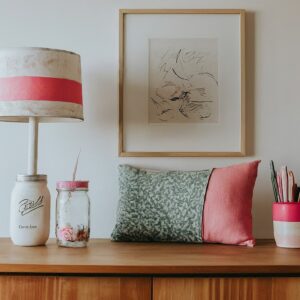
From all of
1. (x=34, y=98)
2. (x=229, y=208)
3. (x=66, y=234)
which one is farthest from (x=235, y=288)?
(x=34, y=98)

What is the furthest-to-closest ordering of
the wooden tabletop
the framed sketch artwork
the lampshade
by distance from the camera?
the framed sketch artwork < the lampshade < the wooden tabletop

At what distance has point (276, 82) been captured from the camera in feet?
5.70

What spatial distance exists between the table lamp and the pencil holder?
2.17 feet

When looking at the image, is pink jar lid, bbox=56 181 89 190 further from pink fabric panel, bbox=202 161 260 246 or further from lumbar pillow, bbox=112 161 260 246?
pink fabric panel, bbox=202 161 260 246

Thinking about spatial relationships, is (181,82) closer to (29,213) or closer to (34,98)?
(34,98)

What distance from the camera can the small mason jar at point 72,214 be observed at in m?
1.46

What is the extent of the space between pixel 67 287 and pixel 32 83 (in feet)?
1.92

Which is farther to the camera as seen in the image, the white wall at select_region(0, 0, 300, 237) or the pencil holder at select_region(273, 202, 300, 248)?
the white wall at select_region(0, 0, 300, 237)

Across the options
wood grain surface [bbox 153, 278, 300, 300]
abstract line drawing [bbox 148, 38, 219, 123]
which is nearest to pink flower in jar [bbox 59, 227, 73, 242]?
wood grain surface [bbox 153, 278, 300, 300]

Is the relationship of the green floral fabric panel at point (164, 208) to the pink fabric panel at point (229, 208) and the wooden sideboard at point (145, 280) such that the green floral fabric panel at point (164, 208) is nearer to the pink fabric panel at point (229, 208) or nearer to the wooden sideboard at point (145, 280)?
the pink fabric panel at point (229, 208)

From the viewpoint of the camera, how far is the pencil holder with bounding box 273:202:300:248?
4.77ft

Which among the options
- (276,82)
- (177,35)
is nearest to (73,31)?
(177,35)

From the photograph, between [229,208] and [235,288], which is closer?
[235,288]

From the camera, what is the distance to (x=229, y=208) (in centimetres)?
150
